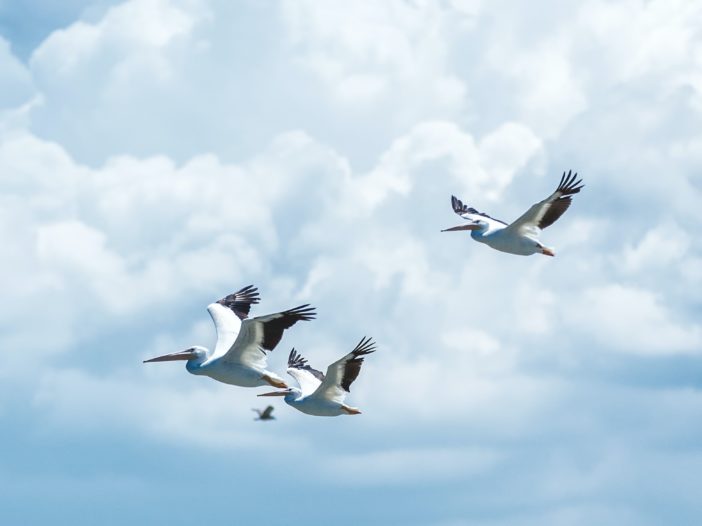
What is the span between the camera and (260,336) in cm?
2788

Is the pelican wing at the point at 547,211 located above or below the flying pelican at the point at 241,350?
above

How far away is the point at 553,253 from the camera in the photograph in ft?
106

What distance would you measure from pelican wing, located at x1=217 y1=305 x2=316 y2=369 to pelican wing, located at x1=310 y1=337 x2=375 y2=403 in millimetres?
1318

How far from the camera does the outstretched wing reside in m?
30.6

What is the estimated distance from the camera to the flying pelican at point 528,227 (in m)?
31.3

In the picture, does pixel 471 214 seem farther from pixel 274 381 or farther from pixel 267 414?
pixel 267 414

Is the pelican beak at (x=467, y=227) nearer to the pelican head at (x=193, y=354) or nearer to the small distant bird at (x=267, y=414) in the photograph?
the pelican head at (x=193, y=354)

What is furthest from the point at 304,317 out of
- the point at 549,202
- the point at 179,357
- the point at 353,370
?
the point at 549,202

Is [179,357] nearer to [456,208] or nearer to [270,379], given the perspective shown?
[270,379]

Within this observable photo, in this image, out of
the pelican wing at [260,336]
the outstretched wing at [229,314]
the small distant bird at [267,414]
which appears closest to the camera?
the pelican wing at [260,336]

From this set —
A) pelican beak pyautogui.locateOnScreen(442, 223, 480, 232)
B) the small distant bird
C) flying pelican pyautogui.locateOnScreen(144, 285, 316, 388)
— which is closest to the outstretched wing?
flying pelican pyautogui.locateOnScreen(144, 285, 316, 388)

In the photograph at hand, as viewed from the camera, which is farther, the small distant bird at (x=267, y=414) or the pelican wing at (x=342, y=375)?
the small distant bird at (x=267, y=414)

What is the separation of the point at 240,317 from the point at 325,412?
3.63m

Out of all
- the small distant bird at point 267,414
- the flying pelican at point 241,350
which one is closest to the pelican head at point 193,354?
the flying pelican at point 241,350
